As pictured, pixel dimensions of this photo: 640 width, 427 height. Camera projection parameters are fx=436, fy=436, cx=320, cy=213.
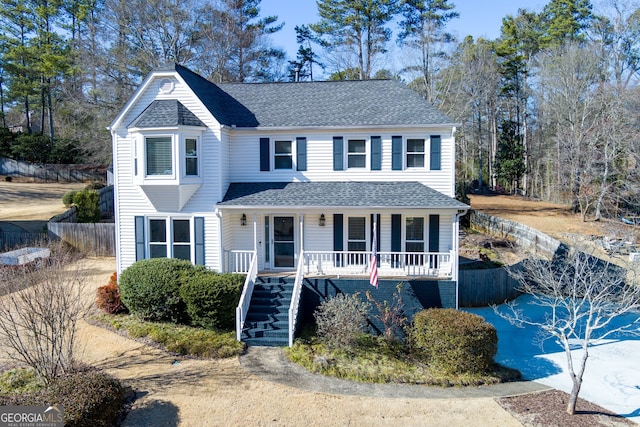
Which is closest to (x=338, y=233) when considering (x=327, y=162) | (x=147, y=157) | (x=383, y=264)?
(x=383, y=264)

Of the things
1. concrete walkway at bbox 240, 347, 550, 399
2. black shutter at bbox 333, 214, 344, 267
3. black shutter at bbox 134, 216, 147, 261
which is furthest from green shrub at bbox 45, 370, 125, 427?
black shutter at bbox 333, 214, 344, 267

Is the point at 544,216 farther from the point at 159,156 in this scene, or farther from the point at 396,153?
the point at 159,156

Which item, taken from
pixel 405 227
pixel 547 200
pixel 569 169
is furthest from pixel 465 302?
pixel 547 200

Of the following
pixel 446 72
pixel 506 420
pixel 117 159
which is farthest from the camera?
pixel 446 72

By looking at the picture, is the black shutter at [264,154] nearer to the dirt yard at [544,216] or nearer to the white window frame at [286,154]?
the white window frame at [286,154]

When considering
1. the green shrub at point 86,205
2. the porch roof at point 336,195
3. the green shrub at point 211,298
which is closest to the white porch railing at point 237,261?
the porch roof at point 336,195

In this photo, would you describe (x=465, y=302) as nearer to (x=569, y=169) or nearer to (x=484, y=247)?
(x=484, y=247)
